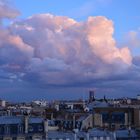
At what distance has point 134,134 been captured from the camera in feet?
228

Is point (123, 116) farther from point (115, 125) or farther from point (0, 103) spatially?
point (0, 103)

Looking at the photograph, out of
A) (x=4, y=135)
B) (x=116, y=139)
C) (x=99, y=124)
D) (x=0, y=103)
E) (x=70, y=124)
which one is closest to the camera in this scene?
(x=4, y=135)

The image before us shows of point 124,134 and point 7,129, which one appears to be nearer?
point 7,129

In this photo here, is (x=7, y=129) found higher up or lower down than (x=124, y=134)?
higher up

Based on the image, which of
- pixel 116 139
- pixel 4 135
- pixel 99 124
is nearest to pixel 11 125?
pixel 4 135

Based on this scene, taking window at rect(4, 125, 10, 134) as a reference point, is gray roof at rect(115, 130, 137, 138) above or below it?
below

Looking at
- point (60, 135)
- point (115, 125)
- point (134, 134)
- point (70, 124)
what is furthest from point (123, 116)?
point (60, 135)

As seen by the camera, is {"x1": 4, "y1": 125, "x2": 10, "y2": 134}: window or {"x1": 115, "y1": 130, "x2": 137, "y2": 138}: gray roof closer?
{"x1": 4, "y1": 125, "x2": 10, "y2": 134}: window

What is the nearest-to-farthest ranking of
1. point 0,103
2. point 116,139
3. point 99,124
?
point 116,139
point 99,124
point 0,103

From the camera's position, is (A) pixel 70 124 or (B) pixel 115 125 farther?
(B) pixel 115 125

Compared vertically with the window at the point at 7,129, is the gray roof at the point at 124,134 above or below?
below

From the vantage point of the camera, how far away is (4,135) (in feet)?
207

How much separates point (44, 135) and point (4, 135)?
443 cm

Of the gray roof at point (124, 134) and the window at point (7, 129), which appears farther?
the gray roof at point (124, 134)
